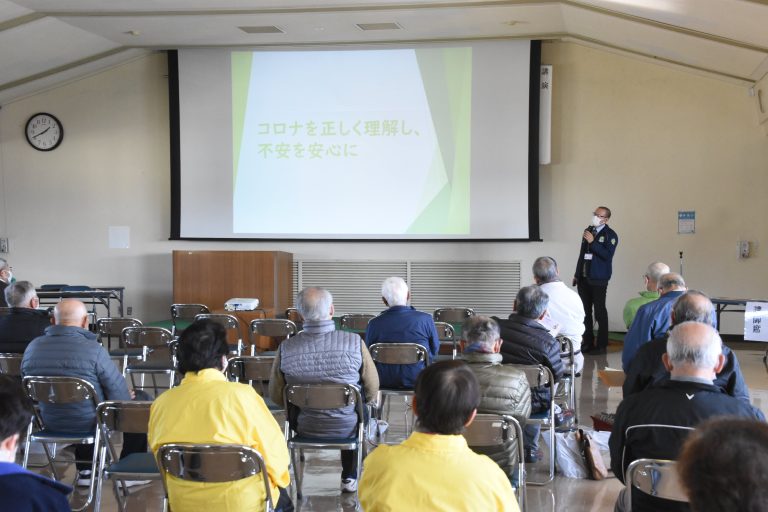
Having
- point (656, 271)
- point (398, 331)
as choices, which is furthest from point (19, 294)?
point (656, 271)

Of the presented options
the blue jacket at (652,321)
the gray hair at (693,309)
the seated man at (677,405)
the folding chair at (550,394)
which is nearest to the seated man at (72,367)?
the folding chair at (550,394)

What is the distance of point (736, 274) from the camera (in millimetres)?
9117

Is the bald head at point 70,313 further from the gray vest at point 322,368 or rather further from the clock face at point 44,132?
the clock face at point 44,132

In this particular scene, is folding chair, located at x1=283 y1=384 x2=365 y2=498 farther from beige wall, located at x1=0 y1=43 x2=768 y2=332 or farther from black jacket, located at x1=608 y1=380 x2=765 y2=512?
beige wall, located at x1=0 y1=43 x2=768 y2=332

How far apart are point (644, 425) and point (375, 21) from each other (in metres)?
6.62

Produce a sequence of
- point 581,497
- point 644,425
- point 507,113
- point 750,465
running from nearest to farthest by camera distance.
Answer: point 750,465, point 644,425, point 581,497, point 507,113

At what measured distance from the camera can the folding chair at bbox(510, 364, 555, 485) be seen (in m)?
3.91

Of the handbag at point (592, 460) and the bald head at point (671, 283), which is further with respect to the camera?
the bald head at point (671, 283)

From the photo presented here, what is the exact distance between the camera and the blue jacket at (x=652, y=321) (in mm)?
4574

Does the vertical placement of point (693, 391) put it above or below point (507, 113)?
below

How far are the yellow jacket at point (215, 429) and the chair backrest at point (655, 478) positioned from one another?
4.04 feet

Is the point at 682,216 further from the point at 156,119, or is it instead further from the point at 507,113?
the point at 156,119

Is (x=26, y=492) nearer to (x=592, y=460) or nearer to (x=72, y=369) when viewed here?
(x=72, y=369)

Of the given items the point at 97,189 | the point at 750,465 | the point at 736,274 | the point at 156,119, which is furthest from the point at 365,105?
the point at 750,465
